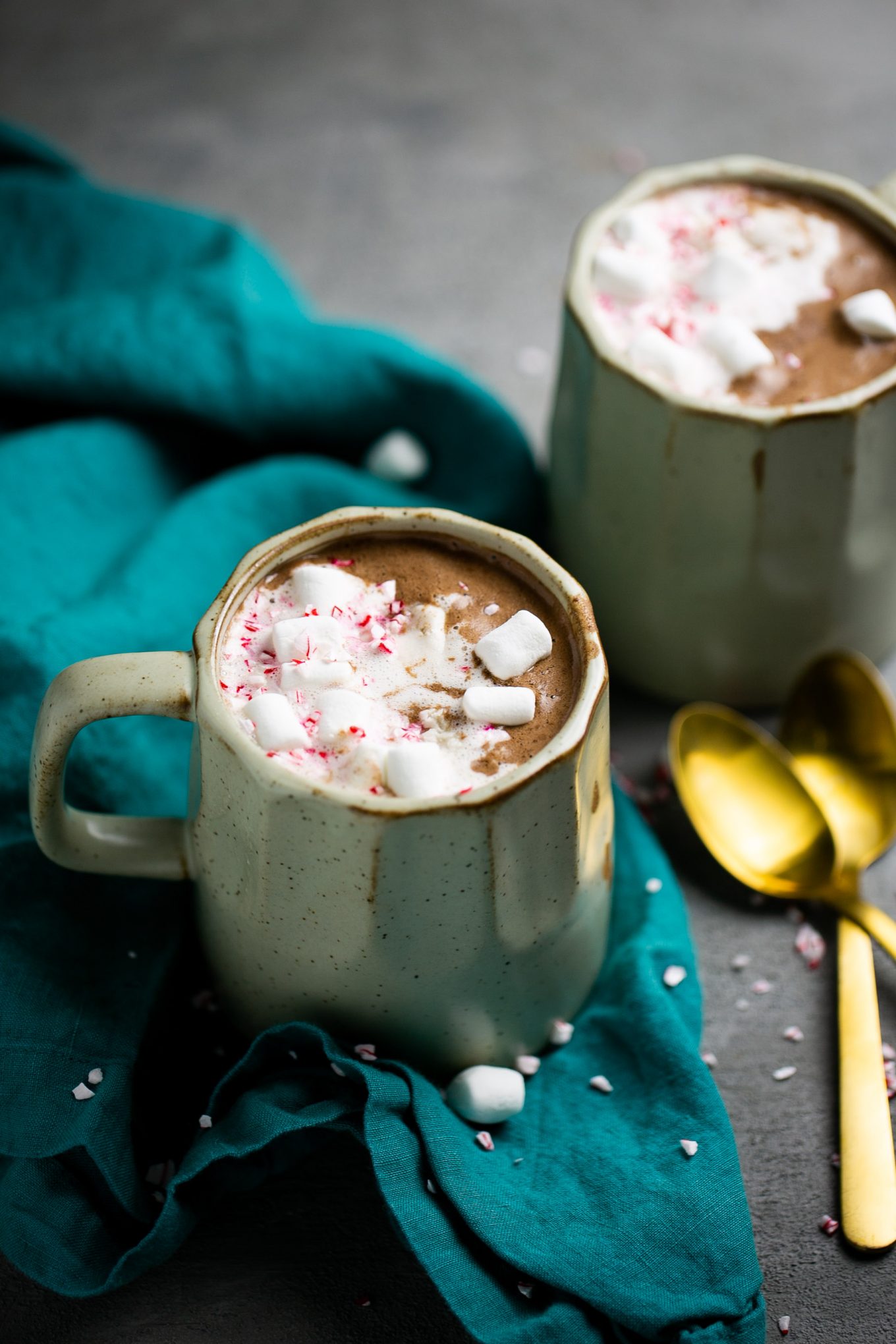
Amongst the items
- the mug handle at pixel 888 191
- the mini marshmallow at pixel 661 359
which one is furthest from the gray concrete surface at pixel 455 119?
the mug handle at pixel 888 191

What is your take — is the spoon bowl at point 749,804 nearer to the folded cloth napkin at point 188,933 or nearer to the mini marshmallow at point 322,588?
the folded cloth napkin at point 188,933

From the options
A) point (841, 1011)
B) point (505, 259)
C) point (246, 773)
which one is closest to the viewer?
point (246, 773)

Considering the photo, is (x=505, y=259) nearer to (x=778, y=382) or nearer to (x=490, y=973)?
(x=778, y=382)

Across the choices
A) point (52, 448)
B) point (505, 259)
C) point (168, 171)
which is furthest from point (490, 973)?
point (168, 171)

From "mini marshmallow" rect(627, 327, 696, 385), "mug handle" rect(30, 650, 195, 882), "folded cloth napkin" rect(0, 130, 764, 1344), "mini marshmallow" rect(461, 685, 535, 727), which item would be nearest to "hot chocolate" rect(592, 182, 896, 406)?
"mini marshmallow" rect(627, 327, 696, 385)

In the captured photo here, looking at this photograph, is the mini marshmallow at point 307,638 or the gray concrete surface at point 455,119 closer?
the mini marshmallow at point 307,638
